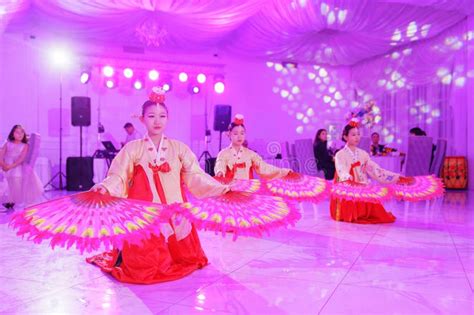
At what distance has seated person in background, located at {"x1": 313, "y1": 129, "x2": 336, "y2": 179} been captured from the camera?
8.03 m

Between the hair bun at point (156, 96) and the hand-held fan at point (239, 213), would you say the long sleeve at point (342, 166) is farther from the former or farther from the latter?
the hair bun at point (156, 96)

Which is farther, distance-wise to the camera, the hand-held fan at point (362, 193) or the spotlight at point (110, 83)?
the spotlight at point (110, 83)

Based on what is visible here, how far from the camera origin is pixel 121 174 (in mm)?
2855

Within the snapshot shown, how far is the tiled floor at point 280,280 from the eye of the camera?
2.29 m

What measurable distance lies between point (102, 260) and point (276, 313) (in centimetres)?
145

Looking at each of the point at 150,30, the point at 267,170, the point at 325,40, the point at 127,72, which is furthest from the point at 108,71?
the point at 267,170

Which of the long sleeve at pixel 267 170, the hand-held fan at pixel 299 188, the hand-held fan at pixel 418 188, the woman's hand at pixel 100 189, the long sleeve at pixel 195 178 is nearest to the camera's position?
the woman's hand at pixel 100 189

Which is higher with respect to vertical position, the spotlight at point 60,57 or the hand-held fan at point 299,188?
the spotlight at point 60,57

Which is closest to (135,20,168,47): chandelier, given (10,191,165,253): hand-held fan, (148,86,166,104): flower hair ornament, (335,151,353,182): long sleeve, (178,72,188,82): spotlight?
(178,72,188,82): spotlight

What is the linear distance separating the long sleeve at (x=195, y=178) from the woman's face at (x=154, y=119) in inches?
8.0

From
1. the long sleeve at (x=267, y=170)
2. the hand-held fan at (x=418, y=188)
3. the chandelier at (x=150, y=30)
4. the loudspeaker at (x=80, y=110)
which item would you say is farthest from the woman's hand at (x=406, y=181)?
the loudspeaker at (x=80, y=110)

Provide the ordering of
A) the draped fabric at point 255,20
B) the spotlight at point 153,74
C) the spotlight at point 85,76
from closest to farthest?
the draped fabric at point 255,20
the spotlight at point 85,76
the spotlight at point 153,74

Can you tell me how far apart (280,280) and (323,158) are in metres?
5.50

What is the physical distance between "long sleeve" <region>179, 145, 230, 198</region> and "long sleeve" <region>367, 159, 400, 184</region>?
2589 mm
